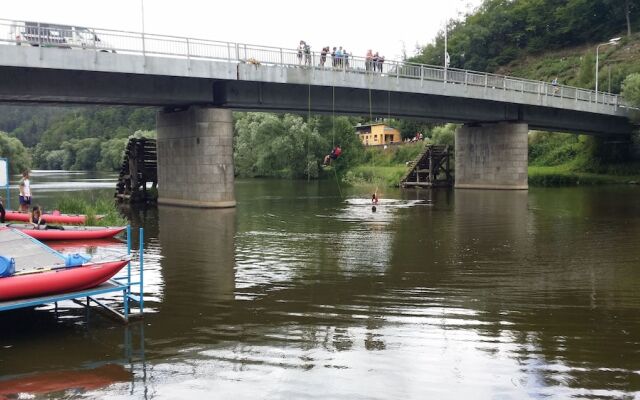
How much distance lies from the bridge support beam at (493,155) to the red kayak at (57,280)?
44146 millimetres

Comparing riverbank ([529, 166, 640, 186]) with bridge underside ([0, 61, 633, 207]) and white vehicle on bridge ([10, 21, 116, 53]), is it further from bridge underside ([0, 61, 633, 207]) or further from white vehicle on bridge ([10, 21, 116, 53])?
white vehicle on bridge ([10, 21, 116, 53])

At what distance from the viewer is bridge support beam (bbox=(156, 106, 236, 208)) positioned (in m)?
33.4

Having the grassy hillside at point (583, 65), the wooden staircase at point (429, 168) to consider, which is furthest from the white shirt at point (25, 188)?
the grassy hillside at point (583, 65)

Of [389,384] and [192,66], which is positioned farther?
[192,66]

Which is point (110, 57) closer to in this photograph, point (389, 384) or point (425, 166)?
point (389, 384)

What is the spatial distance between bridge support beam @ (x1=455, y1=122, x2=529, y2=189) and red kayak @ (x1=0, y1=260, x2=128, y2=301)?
145ft

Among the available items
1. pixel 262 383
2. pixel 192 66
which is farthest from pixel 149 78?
pixel 262 383

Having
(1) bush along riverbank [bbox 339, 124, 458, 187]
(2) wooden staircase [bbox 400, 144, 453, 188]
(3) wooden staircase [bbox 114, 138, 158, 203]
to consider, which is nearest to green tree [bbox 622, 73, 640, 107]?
(2) wooden staircase [bbox 400, 144, 453, 188]

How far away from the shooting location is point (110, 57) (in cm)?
2716

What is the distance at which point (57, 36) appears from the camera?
26.5 metres

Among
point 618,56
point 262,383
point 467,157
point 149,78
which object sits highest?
point 618,56

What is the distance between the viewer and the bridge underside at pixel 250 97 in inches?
1115

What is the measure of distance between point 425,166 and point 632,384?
5259 centimetres

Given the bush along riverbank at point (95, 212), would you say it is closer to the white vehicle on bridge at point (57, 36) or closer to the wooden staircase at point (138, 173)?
the white vehicle on bridge at point (57, 36)
